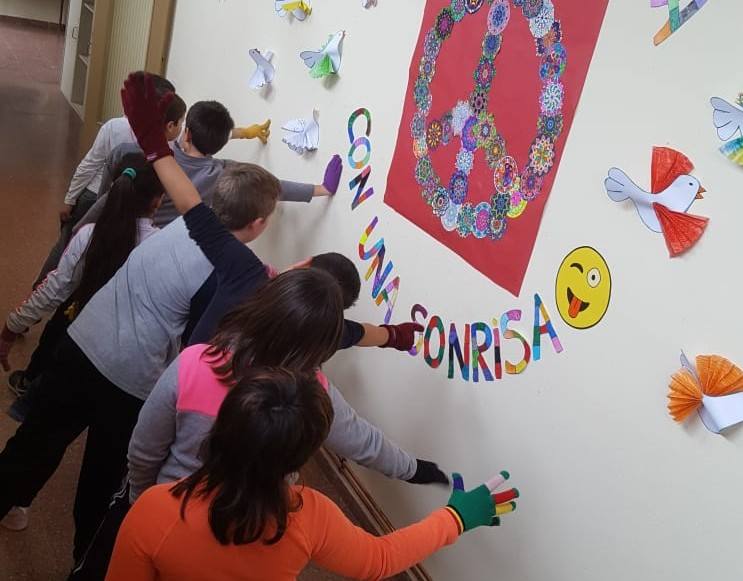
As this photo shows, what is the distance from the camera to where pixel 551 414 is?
170 centimetres

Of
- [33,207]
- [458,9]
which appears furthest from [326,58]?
[33,207]

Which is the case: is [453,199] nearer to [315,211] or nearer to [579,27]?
[579,27]

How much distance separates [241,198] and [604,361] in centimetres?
89

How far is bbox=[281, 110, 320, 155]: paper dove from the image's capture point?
277cm

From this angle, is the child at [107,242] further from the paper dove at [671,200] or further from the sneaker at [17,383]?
the paper dove at [671,200]

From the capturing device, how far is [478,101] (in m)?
1.93

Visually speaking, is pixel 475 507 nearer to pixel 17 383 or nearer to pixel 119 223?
pixel 119 223

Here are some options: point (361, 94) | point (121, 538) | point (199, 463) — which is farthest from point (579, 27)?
point (121, 538)

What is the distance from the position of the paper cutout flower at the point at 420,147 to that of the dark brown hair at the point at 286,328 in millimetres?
872

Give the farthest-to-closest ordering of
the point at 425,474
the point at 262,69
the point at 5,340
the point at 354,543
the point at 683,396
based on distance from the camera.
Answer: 1. the point at 262,69
2. the point at 5,340
3. the point at 425,474
4. the point at 683,396
5. the point at 354,543

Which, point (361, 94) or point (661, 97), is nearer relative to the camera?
point (661, 97)

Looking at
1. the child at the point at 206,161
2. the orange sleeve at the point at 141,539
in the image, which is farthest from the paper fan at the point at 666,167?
the child at the point at 206,161

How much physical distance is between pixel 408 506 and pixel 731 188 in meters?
1.34

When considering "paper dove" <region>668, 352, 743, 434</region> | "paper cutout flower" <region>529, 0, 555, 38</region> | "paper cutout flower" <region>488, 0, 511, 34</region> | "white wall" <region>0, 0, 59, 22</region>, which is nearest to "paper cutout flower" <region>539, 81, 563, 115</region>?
"paper cutout flower" <region>529, 0, 555, 38</region>
